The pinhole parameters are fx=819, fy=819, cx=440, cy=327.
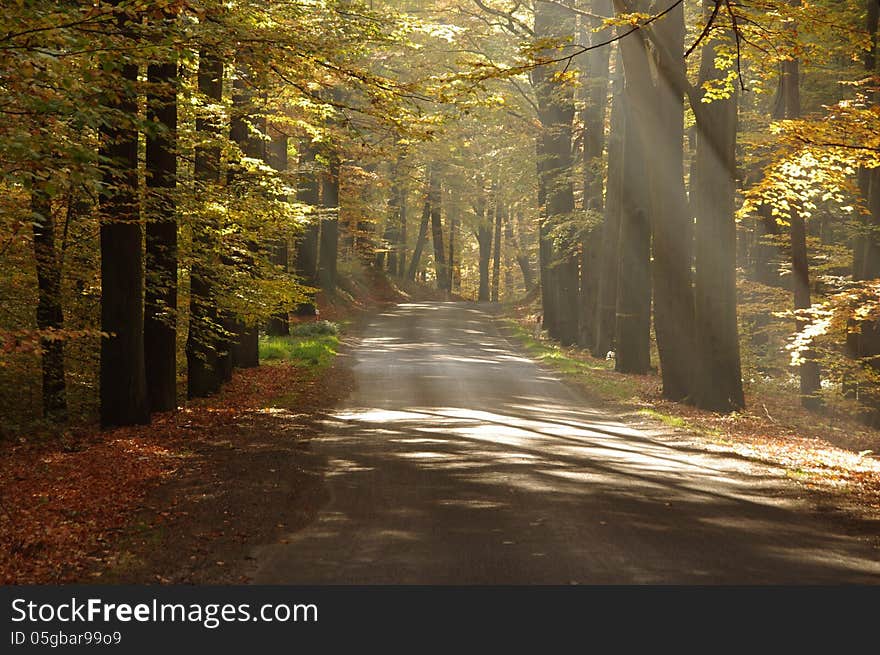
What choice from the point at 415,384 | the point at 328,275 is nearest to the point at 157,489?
the point at 415,384

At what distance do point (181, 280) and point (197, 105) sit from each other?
3228 mm

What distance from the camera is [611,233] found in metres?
24.6

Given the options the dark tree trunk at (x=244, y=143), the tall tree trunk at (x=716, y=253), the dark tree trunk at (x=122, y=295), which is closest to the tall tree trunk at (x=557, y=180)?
the tall tree trunk at (x=716, y=253)

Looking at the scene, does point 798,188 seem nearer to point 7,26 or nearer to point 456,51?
point 7,26

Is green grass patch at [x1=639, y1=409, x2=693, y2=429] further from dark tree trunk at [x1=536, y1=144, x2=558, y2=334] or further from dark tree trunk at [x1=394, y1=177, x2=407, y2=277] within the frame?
dark tree trunk at [x1=394, y1=177, x2=407, y2=277]

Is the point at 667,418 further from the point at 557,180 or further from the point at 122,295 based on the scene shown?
the point at 557,180

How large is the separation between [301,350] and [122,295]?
11.0 m

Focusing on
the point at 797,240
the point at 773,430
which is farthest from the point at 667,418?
the point at 797,240

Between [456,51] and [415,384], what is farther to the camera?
[456,51]

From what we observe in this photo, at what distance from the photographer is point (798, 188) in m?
15.7

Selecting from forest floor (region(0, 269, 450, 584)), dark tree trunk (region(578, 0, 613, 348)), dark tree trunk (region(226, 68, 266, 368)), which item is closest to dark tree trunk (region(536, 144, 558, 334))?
dark tree trunk (region(578, 0, 613, 348))

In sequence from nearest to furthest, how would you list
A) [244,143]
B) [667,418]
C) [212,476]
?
[212,476] → [667,418] → [244,143]

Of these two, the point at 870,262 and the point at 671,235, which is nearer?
the point at 671,235

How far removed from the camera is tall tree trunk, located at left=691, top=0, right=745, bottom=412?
15984mm
